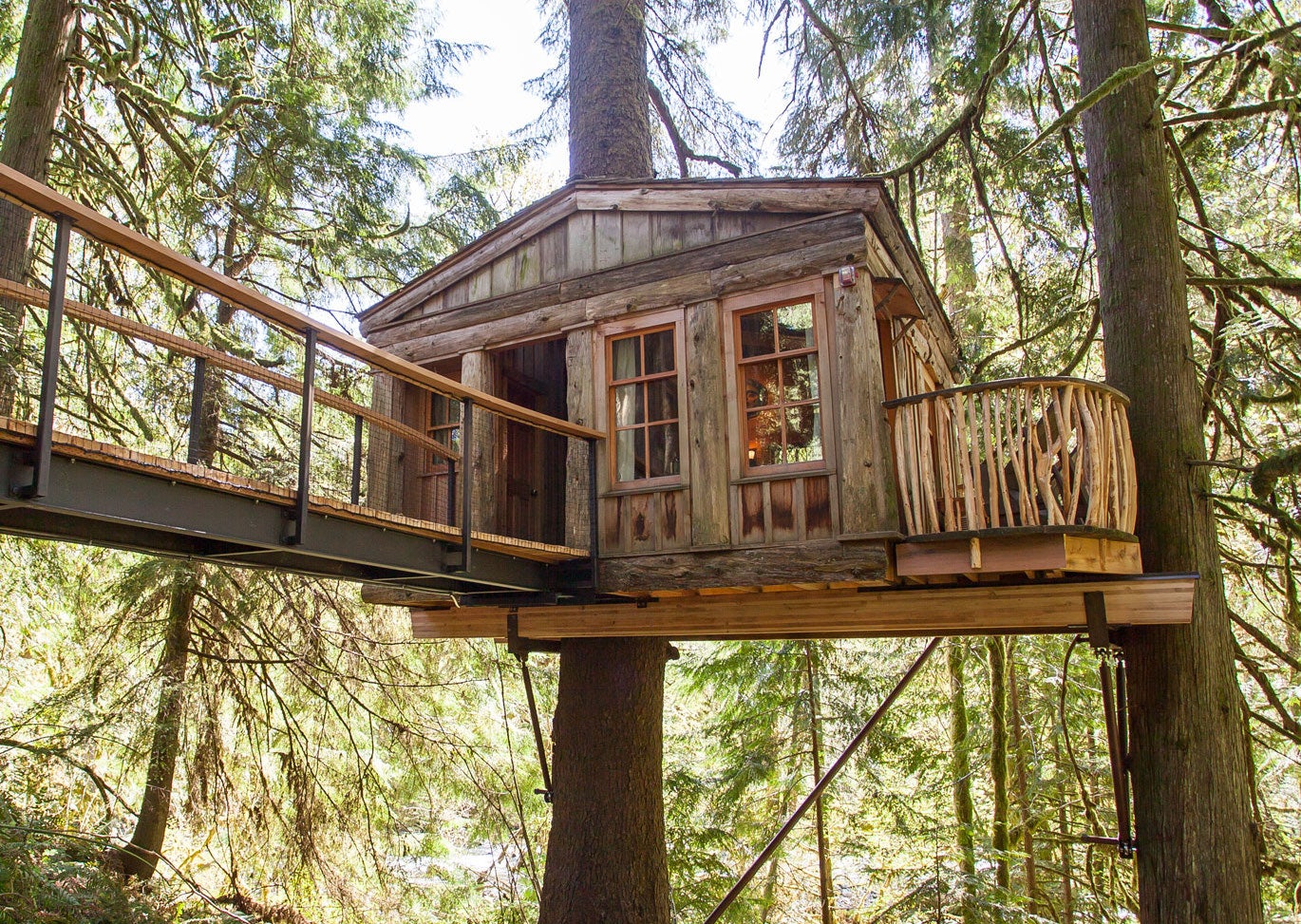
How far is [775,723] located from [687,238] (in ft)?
23.1

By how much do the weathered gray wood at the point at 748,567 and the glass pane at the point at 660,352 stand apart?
4.50ft

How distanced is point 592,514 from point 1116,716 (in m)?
3.56

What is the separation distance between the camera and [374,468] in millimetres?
7293

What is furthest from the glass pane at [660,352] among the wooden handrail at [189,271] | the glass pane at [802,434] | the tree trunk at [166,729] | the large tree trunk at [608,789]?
the tree trunk at [166,729]

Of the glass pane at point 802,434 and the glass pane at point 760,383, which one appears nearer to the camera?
the glass pane at point 802,434

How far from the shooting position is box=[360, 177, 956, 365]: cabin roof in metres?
5.71

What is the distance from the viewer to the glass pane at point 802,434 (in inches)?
222

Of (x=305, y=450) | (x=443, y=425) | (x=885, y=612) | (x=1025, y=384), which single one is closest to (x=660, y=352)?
(x=443, y=425)

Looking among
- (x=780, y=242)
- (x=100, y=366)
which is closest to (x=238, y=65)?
(x=100, y=366)

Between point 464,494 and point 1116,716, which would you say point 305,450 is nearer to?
point 464,494

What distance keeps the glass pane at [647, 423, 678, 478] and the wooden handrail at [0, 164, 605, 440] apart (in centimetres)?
120

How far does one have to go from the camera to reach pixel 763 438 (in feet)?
19.4

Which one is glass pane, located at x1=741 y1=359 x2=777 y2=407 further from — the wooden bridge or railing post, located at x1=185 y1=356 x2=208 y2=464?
railing post, located at x1=185 y1=356 x2=208 y2=464

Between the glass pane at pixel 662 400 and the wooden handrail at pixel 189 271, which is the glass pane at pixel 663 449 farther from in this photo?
the wooden handrail at pixel 189 271
